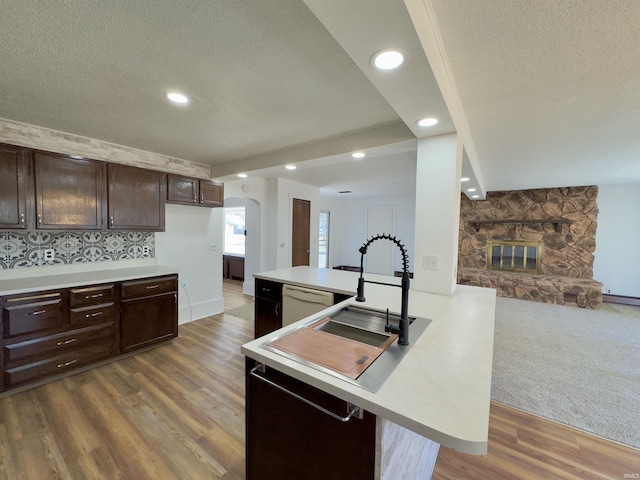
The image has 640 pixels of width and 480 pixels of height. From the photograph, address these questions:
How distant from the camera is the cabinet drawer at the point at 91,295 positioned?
2432 mm

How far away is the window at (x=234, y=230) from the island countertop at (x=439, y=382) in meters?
6.56

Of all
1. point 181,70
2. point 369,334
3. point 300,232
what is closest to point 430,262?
point 369,334

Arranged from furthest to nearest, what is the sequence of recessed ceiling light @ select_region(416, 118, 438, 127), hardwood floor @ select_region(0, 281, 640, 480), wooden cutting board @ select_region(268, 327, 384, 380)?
recessed ceiling light @ select_region(416, 118, 438, 127), hardwood floor @ select_region(0, 281, 640, 480), wooden cutting board @ select_region(268, 327, 384, 380)

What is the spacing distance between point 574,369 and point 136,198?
5.24 meters

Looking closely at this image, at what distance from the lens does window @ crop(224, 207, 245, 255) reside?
7559mm

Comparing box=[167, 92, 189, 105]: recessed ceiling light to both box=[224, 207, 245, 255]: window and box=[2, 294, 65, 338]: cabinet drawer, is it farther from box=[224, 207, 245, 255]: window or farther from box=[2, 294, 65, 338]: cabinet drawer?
box=[224, 207, 245, 255]: window

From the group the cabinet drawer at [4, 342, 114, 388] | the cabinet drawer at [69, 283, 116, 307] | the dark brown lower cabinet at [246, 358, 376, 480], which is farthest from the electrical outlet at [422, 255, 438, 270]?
the cabinet drawer at [4, 342, 114, 388]

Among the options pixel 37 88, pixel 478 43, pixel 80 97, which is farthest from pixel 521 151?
pixel 37 88

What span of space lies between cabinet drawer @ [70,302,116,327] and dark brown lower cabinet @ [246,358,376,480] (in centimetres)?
226

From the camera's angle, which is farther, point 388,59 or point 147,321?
point 147,321

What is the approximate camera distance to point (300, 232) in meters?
5.68

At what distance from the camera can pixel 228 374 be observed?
8.40ft

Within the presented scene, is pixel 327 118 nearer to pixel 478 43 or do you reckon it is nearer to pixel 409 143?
pixel 409 143

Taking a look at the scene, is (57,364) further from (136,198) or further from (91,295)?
(136,198)
